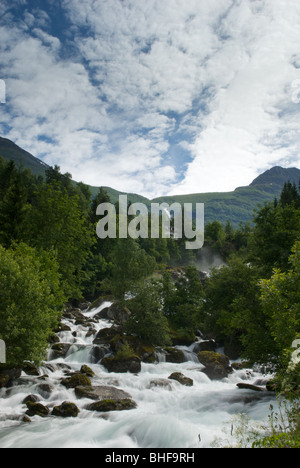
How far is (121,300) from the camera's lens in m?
47.8

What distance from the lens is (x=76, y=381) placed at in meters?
24.8

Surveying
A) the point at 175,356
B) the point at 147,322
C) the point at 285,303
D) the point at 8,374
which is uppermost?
the point at 285,303

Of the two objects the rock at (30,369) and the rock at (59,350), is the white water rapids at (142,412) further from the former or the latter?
the rock at (30,369)

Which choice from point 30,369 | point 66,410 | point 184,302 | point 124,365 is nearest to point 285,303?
point 66,410

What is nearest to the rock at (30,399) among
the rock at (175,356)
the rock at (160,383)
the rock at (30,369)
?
the rock at (30,369)

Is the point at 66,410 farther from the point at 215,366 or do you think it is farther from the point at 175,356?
the point at 175,356

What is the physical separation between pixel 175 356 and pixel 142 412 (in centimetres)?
1638

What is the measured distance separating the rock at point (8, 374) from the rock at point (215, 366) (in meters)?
18.9

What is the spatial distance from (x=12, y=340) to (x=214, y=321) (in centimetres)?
2799

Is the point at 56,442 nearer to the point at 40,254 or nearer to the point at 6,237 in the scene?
the point at 40,254

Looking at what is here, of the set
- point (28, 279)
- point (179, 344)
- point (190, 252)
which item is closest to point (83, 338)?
point (179, 344)

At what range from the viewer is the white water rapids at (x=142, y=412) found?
16125 mm

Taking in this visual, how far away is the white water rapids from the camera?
52.9ft

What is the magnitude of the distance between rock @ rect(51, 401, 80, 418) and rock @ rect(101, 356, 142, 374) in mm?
10865
